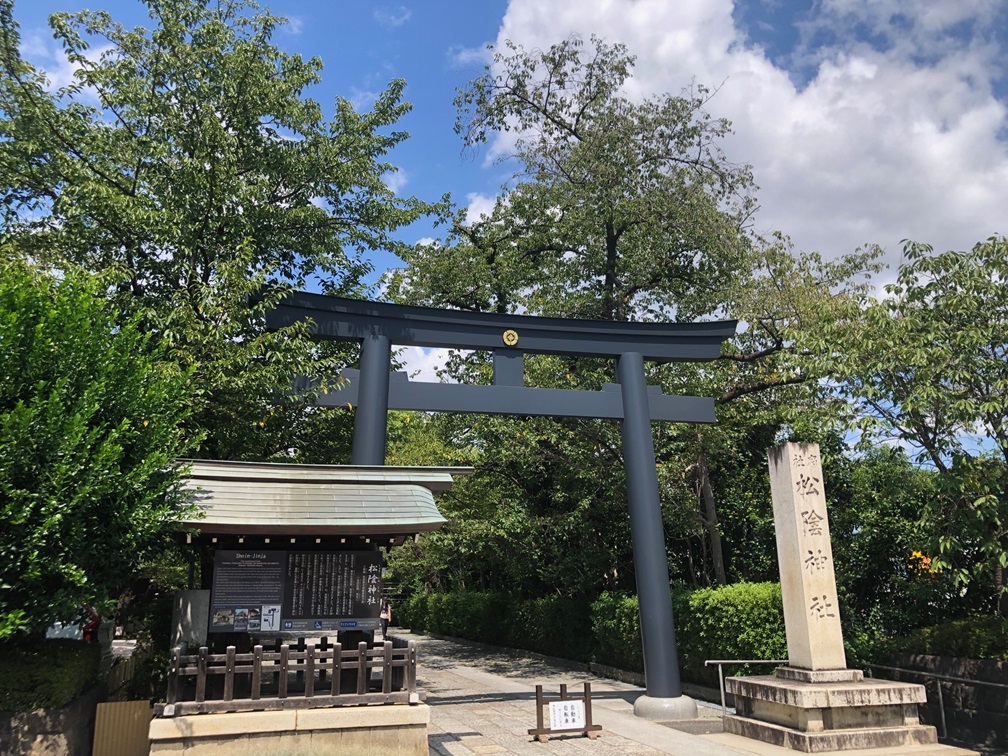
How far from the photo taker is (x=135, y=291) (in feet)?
36.7

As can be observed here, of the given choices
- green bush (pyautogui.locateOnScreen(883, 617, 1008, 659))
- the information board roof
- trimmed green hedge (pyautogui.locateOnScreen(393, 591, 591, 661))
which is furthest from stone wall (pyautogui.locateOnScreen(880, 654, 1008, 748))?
the information board roof

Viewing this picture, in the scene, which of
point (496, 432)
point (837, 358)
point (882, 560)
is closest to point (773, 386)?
point (882, 560)

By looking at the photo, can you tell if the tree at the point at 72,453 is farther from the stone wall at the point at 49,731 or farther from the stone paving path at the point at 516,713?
the stone paving path at the point at 516,713

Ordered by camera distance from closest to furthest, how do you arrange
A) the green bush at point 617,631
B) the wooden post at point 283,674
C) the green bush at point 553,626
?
1. the wooden post at point 283,674
2. the green bush at point 617,631
3. the green bush at point 553,626

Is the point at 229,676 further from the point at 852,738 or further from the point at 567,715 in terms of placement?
the point at 852,738

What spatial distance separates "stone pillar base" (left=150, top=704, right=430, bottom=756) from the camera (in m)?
7.25

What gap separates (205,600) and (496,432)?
10642mm

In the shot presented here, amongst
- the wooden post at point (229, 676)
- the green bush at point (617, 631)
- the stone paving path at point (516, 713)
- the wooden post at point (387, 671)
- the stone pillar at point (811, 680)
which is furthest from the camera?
the green bush at point (617, 631)

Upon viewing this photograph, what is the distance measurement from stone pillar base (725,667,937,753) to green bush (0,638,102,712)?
8.79 metres

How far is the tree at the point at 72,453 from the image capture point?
644cm

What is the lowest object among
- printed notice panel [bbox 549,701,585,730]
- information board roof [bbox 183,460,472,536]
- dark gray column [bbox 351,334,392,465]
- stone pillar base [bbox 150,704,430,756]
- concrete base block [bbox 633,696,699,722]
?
concrete base block [bbox 633,696,699,722]

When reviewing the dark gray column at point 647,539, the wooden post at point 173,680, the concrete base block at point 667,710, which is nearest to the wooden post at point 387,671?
the wooden post at point 173,680

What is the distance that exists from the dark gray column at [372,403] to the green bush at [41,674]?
177 inches

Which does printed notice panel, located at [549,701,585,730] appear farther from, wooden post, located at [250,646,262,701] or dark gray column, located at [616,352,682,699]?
wooden post, located at [250,646,262,701]
